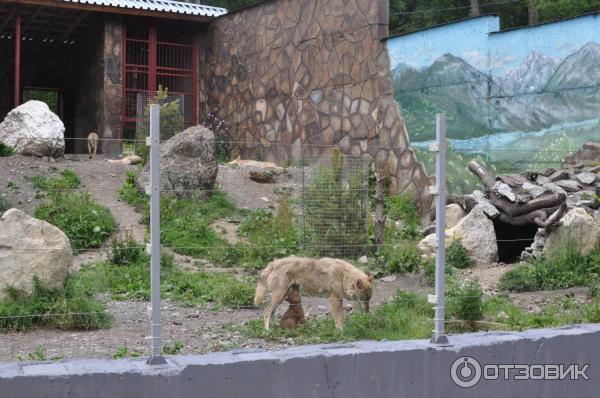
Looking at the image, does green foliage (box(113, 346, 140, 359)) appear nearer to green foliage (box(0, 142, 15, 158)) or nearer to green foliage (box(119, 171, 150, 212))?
green foliage (box(119, 171, 150, 212))

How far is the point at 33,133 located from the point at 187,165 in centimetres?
375

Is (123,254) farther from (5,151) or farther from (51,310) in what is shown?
(5,151)

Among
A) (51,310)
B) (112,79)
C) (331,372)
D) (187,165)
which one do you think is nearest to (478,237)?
(187,165)

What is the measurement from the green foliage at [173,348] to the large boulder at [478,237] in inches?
197

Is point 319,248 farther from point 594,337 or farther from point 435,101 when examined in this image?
point 435,101

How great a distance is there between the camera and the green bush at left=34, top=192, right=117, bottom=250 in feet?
38.5

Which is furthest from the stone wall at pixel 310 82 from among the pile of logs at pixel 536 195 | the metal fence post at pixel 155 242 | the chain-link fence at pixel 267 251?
the metal fence post at pixel 155 242

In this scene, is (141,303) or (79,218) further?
(79,218)

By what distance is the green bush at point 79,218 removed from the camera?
1174 cm

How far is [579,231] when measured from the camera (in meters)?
10.4

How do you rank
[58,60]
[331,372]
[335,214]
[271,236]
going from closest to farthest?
[331,372], [335,214], [271,236], [58,60]

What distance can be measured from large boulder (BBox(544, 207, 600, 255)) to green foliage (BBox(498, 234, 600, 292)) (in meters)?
0.11

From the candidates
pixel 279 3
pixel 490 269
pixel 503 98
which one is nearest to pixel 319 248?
pixel 490 269

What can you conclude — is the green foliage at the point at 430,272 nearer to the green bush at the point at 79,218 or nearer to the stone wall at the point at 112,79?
the green bush at the point at 79,218
